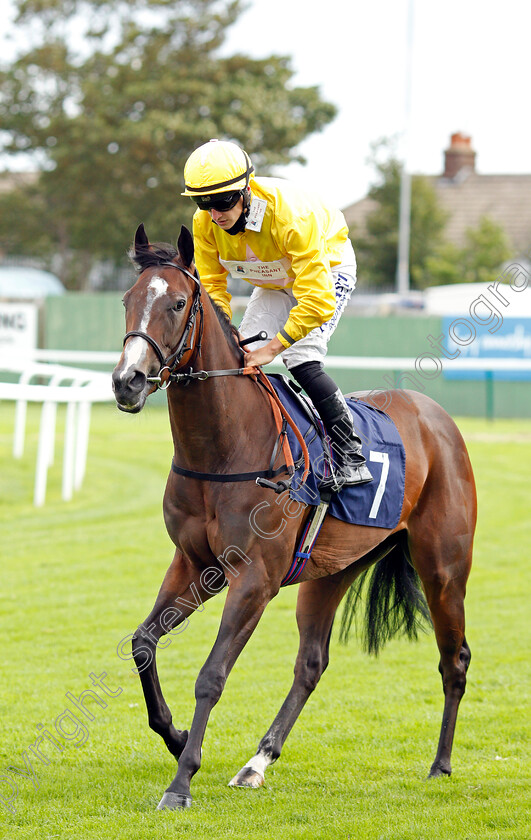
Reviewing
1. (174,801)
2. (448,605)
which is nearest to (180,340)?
(174,801)

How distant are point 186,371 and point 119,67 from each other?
25.0m

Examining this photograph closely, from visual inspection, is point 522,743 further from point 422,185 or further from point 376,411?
point 422,185

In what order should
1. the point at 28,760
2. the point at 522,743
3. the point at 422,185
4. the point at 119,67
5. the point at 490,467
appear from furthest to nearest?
the point at 422,185 < the point at 119,67 < the point at 490,467 < the point at 522,743 < the point at 28,760

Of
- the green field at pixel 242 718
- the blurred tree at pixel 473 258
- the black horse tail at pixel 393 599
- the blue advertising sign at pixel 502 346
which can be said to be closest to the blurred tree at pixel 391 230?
the blurred tree at pixel 473 258

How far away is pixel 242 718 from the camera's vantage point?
4.55m

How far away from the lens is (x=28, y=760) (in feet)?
12.8

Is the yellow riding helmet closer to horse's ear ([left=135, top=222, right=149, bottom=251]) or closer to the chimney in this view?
horse's ear ([left=135, top=222, right=149, bottom=251])

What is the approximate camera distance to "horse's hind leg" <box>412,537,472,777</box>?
4238 millimetres

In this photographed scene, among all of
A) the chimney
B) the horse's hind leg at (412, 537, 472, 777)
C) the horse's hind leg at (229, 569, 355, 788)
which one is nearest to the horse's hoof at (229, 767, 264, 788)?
the horse's hind leg at (229, 569, 355, 788)

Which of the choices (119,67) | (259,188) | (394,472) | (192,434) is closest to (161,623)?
(192,434)

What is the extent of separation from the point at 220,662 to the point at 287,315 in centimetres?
149

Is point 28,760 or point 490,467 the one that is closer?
point 28,760

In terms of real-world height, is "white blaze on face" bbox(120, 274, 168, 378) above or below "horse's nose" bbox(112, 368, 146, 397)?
above

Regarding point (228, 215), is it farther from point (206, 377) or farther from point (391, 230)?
point (391, 230)
